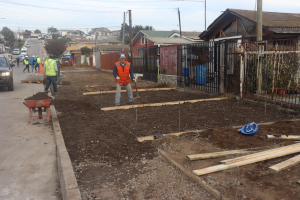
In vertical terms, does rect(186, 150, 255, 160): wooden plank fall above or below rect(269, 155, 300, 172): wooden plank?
below

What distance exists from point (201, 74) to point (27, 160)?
10177mm

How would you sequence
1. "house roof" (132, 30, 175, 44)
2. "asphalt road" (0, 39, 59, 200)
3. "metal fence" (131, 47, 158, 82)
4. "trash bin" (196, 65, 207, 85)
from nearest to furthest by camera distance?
1. "asphalt road" (0, 39, 59, 200)
2. "trash bin" (196, 65, 207, 85)
3. "metal fence" (131, 47, 158, 82)
4. "house roof" (132, 30, 175, 44)

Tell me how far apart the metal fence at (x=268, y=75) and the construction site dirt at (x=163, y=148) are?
771mm

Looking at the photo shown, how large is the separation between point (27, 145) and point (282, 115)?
22.5 feet

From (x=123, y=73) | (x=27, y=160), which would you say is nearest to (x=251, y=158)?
(x=27, y=160)

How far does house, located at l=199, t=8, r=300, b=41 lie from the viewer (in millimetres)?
13492

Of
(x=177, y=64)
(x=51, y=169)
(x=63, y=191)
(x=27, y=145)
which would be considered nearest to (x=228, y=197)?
(x=63, y=191)

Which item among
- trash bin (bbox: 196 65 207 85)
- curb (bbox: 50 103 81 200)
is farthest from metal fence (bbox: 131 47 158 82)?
curb (bbox: 50 103 81 200)

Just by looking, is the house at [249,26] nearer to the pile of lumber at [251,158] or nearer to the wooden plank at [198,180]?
the pile of lumber at [251,158]

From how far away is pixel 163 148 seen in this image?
5.46 meters

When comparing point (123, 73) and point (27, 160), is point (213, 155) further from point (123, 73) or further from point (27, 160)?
point (123, 73)

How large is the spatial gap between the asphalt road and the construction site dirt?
0.43m

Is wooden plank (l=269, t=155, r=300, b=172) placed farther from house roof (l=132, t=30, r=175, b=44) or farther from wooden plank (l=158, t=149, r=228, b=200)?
house roof (l=132, t=30, r=175, b=44)

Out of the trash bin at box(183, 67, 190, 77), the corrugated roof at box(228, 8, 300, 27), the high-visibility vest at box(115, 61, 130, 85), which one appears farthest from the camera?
the trash bin at box(183, 67, 190, 77)
